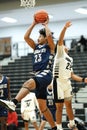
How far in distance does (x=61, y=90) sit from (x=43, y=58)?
1.89 ft

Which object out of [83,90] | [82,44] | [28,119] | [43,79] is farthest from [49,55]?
[82,44]

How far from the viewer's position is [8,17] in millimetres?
18312

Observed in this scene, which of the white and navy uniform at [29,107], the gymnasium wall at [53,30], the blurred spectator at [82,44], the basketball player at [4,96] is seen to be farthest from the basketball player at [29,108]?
the gymnasium wall at [53,30]

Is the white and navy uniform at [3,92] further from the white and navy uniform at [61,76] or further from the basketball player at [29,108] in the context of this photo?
the basketball player at [29,108]

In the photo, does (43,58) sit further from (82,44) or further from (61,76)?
(82,44)

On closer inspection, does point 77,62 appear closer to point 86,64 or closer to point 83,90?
point 86,64

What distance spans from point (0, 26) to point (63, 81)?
52.0 ft

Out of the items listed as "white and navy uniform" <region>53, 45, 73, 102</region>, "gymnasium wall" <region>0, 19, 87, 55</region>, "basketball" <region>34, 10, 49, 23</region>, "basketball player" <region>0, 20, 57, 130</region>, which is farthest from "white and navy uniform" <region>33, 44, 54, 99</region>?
"gymnasium wall" <region>0, 19, 87, 55</region>

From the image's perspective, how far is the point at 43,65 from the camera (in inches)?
224

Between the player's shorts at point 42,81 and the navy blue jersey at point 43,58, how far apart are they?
0.10m

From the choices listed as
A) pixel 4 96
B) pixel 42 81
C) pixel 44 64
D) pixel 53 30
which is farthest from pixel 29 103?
pixel 53 30

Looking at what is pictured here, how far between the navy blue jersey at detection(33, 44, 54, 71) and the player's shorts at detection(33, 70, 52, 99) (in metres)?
0.10

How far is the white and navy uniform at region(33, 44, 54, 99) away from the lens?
221 inches

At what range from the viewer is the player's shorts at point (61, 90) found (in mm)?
5746
